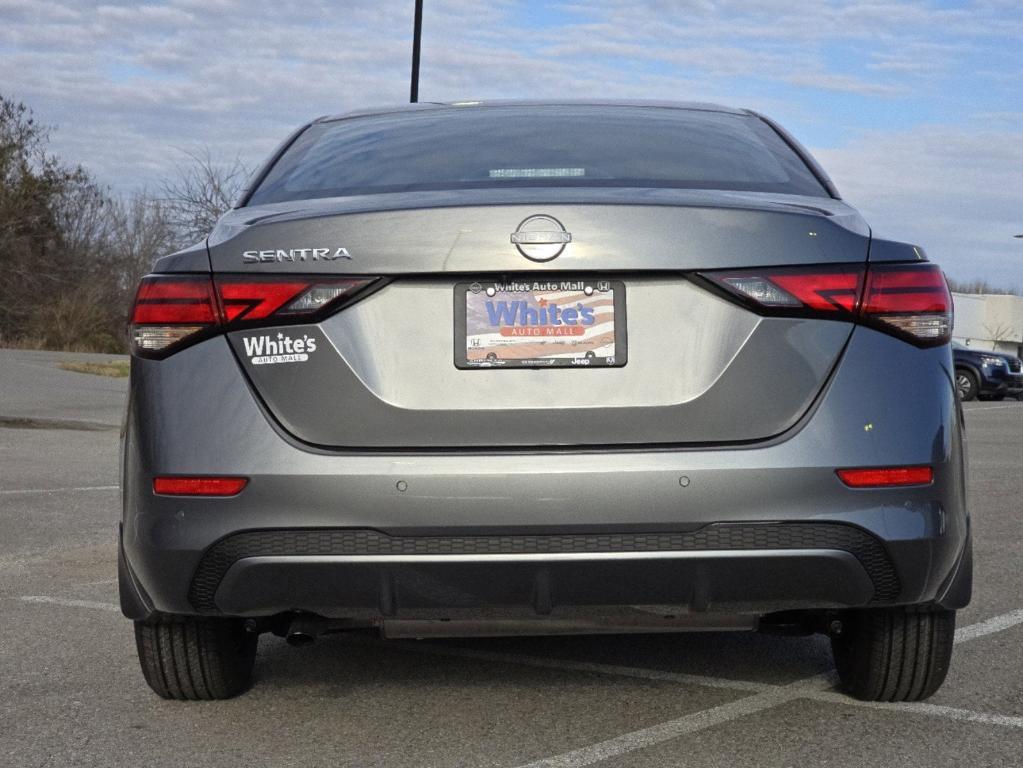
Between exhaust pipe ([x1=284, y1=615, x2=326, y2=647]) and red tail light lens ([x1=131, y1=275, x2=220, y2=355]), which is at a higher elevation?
red tail light lens ([x1=131, y1=275, x2=220, y2=355])

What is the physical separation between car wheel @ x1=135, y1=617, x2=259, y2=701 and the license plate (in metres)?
1.19

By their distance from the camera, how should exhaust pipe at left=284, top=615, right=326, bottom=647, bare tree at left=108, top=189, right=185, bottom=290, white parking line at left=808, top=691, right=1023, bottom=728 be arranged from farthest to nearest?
bare tree at left=108, top=189, right=185, bottom=290
white parking line at left=808, top=691, right=1023, bottom=728
exhaust pipe at left=284, top=615, right=326, bottom=647

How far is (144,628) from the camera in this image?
392 centimetres

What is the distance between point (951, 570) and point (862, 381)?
559mm

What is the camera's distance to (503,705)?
411cm

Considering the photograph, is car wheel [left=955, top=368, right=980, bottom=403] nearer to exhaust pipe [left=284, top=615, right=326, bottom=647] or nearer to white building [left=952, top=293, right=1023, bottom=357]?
exhaust pipe [left=284, top=615, right=326, bottom=647]

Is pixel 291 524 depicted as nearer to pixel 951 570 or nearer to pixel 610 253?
pixel 610 253

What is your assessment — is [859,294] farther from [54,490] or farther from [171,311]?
[54,490]

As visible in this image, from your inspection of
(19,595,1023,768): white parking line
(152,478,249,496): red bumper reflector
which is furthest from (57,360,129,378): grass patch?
(152,478,249,496): red bumper reflector

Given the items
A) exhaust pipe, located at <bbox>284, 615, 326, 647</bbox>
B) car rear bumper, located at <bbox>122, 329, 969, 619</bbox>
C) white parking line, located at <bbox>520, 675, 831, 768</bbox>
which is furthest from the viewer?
exhaust pipe, located at <bbox>284, 615, 326, 647</bbox>

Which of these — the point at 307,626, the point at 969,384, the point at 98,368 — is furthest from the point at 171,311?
the point at 969,384

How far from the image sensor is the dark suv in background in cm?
3052

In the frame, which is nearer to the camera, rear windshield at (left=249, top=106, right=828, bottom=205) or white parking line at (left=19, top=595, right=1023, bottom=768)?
white parking line at (left=19, top=595, right=1023, bottom=768)

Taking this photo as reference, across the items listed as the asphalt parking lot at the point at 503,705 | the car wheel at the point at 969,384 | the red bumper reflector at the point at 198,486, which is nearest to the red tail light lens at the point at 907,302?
the asphalt parking lot at the point at 503,705
